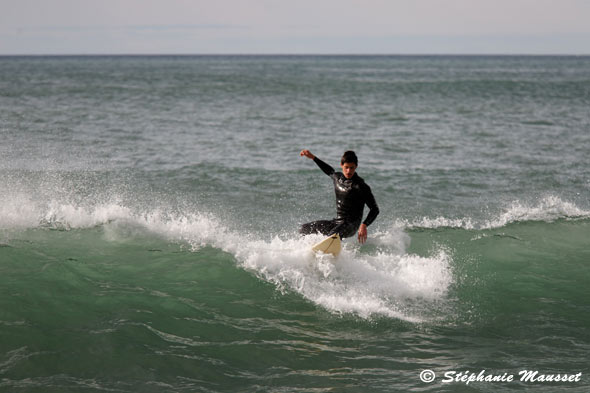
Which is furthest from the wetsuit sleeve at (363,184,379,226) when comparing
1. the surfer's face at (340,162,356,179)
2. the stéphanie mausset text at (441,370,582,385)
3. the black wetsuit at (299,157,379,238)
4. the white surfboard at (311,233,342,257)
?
the stéphanie mausset text at (441,370,582,385)

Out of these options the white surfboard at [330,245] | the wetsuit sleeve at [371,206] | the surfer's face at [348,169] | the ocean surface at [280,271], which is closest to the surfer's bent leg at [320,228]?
the ocean surface at [280,271]

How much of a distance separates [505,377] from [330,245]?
336 centimetres

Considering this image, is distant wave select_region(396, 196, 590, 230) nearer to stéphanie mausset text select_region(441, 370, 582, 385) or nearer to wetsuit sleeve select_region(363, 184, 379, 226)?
wetsuit sleeve select_region(363, 184, 379, 226)

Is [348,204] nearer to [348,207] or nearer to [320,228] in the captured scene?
[348,207]

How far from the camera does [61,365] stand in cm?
699

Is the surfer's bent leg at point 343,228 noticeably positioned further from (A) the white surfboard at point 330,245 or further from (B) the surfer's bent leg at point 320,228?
(A) the white surfboard at point 330,245

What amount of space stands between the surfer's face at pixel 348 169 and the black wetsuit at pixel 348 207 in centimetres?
10

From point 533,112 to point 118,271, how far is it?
103 ft

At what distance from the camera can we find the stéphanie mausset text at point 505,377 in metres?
6.83

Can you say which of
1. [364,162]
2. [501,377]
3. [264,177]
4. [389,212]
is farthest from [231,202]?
[501,377]

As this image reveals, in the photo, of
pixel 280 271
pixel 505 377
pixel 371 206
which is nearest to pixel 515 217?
pixel 371 206

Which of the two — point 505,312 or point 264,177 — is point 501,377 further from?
point 264,177

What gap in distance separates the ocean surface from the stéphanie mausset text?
0.03 meters

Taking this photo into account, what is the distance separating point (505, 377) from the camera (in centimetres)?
690
